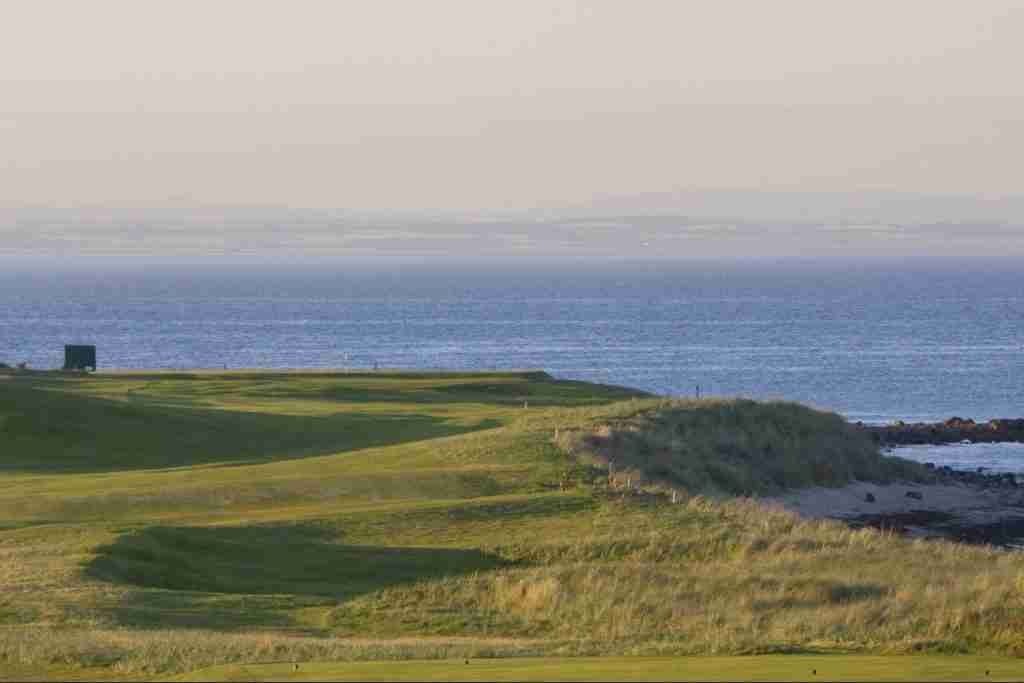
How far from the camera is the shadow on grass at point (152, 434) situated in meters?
49.0

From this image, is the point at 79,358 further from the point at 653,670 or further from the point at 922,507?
the point at 653,670

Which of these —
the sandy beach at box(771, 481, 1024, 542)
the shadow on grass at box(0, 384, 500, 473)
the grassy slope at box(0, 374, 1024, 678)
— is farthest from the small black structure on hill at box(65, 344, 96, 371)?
the sandy beach at box(771, 481, 1024, 542)

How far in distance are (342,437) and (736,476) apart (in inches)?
544

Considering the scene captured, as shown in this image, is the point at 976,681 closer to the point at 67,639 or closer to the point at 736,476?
the point at 67,639

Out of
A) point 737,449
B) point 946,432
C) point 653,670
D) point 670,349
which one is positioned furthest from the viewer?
point 670,349

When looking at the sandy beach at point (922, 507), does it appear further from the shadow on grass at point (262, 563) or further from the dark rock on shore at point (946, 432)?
the dark rock on shore at point (946, 432)

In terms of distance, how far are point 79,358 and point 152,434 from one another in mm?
37402

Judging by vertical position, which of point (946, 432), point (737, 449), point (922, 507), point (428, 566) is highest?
point (737, 449)

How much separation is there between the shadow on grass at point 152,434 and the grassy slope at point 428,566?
19 cm

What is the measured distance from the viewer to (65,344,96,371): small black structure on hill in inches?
3420

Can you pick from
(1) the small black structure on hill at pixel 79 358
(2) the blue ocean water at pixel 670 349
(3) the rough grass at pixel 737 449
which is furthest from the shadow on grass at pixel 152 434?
(2) the blue ocean water at pixel 670 349

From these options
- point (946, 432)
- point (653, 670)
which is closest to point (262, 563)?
point (653, 670)

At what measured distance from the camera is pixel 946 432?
72.8 m

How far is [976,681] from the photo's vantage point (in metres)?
15.6
